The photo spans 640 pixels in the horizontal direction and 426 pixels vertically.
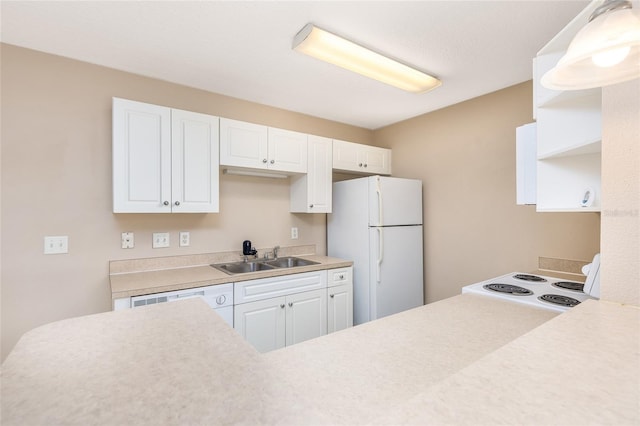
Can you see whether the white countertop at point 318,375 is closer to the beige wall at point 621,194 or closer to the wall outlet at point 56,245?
the beige wall at point 621,194

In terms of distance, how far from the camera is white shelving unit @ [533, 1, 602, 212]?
4.64ft

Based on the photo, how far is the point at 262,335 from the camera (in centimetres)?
225

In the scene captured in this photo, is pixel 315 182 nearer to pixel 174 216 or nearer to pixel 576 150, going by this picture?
pixel 174 216

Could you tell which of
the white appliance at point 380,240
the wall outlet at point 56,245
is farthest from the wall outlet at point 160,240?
the white appliance at point 380,240

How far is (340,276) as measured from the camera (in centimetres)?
275

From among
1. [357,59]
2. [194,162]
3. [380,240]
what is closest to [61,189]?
[194,162]

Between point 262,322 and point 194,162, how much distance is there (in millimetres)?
1345

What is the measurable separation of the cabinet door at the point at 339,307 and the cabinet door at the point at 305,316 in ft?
0.19

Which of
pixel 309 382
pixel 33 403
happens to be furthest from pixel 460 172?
pixel 33 403

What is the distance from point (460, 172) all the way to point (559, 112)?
4.67 ft

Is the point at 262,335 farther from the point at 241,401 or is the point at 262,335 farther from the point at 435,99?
the point at 435,99

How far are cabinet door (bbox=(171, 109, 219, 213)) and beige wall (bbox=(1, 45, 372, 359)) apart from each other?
0.30 m

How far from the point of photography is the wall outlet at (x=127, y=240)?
88.0 inches

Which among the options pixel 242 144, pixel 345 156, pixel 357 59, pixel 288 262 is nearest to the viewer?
pixel 357 59
